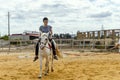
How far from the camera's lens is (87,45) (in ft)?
84.2

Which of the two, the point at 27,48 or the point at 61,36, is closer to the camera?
the point at 27,48

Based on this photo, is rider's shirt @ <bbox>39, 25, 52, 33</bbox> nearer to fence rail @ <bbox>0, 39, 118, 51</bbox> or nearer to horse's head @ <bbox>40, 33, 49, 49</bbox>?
horse's head @ <bbox>40, 33, 49, 49</bbox>

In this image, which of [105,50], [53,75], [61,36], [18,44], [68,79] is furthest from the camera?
[61,36]

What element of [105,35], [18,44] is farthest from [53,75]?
[105,35]

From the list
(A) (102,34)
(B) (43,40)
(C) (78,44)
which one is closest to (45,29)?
(B) (43,40)

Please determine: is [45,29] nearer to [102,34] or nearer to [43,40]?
[43,40]

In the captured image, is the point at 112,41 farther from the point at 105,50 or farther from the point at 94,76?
the point at 94,76

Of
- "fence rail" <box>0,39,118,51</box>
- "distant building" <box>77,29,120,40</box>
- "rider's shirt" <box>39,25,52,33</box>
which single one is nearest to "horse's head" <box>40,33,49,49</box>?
"rider's shirt" <box>39,25,52,33</box>

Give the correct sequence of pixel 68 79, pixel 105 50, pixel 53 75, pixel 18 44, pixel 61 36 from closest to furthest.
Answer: pixel 68 79
pixel 53 75
pixel 105 50
pixel 18 44
pixel 61 36

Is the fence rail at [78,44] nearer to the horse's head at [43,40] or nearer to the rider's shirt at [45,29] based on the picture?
the rider's shirt at [45,29]

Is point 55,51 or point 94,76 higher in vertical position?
point 55,51

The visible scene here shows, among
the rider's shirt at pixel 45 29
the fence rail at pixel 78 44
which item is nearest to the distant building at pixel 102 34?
the fence rail at pixel 78 44

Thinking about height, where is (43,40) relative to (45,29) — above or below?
below

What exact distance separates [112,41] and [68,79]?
16909mm
